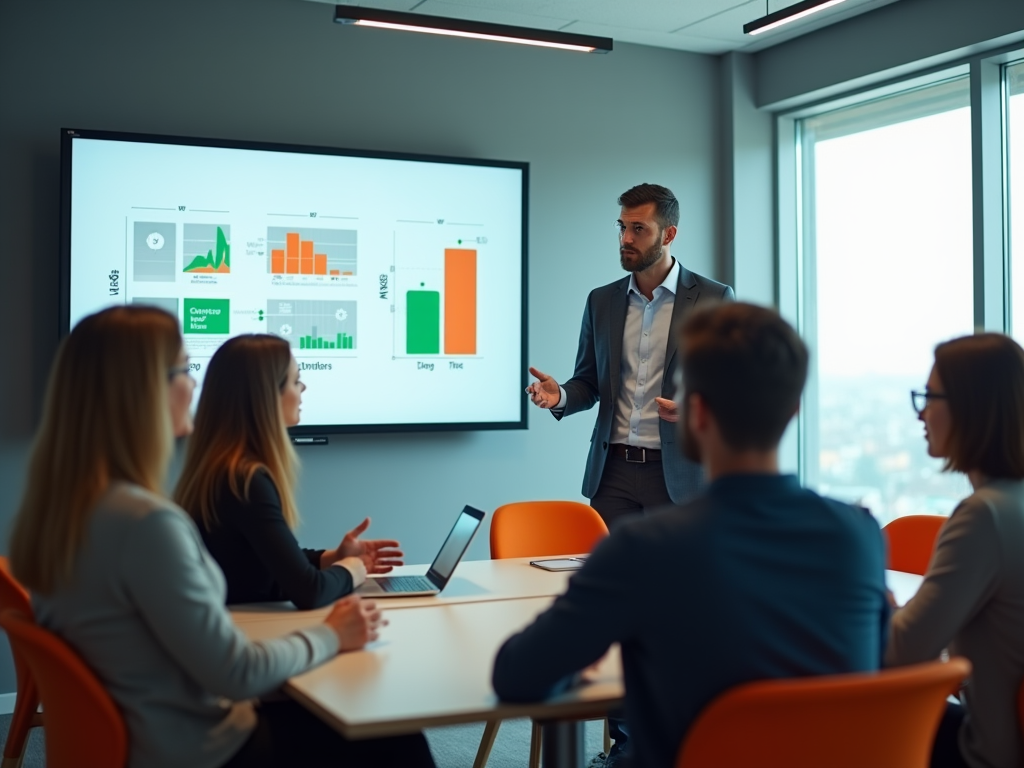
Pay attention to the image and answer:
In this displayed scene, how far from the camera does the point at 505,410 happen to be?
495cm

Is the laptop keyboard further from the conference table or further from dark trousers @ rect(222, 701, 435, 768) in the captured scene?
dark trousers @ rect(222, 701, 435, 768)

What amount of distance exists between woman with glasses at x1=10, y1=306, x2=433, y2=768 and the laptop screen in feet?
2.65

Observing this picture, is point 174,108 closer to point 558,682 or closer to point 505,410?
point 505,410

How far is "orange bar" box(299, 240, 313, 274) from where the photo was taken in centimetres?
457

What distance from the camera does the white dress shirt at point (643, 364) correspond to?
150 inches

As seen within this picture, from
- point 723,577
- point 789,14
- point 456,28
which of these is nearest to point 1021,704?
point 723,577

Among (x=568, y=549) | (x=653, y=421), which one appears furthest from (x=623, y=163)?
(x=568, y=549)

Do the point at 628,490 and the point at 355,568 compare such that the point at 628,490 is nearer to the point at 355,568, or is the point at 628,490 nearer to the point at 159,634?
the point at 355,568

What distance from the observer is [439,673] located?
185cm

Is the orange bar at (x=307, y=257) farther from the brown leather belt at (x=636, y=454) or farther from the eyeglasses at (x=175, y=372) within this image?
the eyeglasses at (x=175, y=372)

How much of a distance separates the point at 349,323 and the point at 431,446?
70 centimetres

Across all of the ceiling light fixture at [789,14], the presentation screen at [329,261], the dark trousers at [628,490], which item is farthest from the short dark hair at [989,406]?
the presentation screen at [329,261]

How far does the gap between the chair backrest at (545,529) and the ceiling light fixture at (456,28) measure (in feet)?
5.65

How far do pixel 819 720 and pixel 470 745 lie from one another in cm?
260
